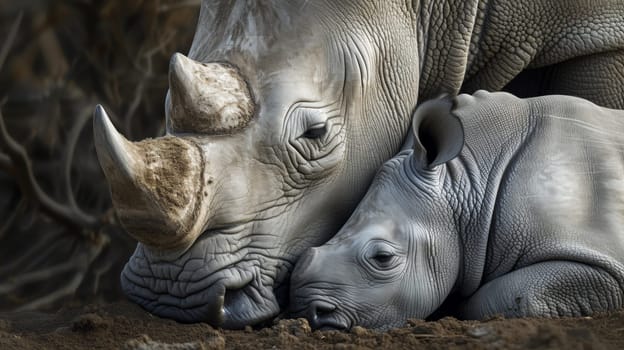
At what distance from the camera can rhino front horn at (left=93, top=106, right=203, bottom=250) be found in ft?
17.2

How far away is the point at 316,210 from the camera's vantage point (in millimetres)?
5992

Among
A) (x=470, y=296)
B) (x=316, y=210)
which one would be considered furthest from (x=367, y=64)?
(x=470, y=296)

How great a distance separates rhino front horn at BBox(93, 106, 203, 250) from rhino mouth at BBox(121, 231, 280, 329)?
4.6 inches

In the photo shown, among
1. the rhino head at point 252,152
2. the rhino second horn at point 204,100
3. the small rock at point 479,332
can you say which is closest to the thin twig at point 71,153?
the rhino head at point 252,152

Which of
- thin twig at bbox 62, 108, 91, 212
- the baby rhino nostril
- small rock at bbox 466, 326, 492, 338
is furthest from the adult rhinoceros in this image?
thin twig at bbox 62, 108, 91, 212

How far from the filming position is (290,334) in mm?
5207

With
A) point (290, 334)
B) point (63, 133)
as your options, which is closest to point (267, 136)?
point (290, 334)

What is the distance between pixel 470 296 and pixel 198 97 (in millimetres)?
1383

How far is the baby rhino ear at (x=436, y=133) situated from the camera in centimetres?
582

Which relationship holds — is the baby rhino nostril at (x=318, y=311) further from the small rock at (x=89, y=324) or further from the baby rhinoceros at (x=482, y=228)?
the small rock at (x=89, y=324)

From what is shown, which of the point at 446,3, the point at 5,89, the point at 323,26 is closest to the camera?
the point at 323,26

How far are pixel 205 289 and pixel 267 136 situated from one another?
0.67 m

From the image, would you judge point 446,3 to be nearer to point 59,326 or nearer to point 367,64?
point 367,64

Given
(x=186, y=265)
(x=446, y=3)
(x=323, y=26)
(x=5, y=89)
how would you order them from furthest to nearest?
1. (x=5, y=89)
2. (x=446, y=3)
3. (x=323, y=26)
4. (x=186, y=265)
